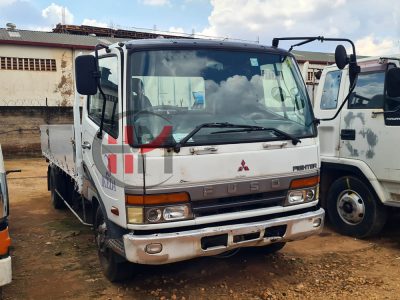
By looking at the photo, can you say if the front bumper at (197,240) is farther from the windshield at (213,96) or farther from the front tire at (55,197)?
the front tire at (55,197)

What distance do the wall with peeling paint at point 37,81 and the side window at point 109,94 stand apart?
17.9 m

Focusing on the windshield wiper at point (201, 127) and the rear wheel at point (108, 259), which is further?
the rear wheel at point (108, 259)

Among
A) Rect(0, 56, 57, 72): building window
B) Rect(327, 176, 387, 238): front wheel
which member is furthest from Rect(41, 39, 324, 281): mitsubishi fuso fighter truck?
Rect(0, 56, 57, 72): building window

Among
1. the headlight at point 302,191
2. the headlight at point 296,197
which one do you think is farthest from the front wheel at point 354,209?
the headlight at point 296,197

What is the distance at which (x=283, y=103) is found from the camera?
13.0 ft

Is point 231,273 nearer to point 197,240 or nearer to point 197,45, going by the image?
point 197,240

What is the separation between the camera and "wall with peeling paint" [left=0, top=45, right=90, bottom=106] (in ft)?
65.9

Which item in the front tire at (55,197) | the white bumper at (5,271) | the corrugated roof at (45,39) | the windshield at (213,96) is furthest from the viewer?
the corrugated roof at (45,39)

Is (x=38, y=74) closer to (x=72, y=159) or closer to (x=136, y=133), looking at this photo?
(x=72, y=159)

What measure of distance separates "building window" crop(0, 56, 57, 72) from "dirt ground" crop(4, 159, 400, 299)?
54.1 ft

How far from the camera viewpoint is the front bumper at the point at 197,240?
130 inches

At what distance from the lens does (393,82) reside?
180 inches

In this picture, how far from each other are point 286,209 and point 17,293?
2.65m

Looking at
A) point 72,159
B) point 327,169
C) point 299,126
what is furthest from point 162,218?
point 327,169
